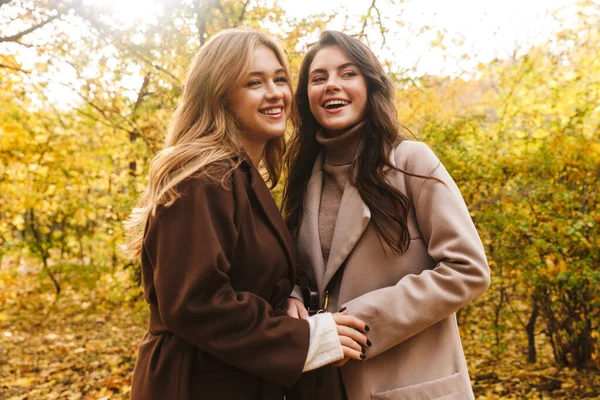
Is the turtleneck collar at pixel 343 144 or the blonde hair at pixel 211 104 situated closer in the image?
the blonde hair at pixel 211 104

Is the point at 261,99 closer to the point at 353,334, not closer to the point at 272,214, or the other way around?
the point at 272,214

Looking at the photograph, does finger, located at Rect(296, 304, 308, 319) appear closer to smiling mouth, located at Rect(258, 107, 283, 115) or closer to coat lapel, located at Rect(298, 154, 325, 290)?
coat lapel, located at Rect(298, 154, 325, 290)

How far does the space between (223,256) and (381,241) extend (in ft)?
2.29

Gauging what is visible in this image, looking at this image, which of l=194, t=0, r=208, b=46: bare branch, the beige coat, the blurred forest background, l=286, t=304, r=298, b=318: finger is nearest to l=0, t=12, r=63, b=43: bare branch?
the blurred forest background

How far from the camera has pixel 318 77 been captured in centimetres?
230

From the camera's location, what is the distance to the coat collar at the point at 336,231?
201cm

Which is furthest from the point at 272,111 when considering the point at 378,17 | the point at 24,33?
the point at 24,33

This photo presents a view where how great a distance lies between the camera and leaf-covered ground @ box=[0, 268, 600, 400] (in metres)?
5.04

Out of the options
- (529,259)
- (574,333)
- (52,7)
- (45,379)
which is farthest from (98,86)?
(574,333)

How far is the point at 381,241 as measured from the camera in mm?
1979

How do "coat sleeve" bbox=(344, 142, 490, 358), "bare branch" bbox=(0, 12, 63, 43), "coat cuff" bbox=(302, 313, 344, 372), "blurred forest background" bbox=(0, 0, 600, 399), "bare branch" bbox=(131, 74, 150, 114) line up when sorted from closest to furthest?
1. "coat cuff" bbox=(302, 313, 344, 372)
2. "coat sleeve" bbox=(344, 142, 490, 358)
3. "blurred forest background" bbox=(0, 0, 600, 399)
4. "bare branch" bbox=(0, 12, 63, 43)
5. "bare branch" bbox=(131, 74, 150, 114)

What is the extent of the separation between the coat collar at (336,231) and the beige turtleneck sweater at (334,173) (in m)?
0.03

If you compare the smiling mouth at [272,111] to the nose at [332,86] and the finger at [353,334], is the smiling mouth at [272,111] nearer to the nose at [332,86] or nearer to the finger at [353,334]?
the nose at [332,86]

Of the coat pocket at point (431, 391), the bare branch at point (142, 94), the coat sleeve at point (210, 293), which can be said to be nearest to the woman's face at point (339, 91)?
the coat sleeve at point (210, 293)
